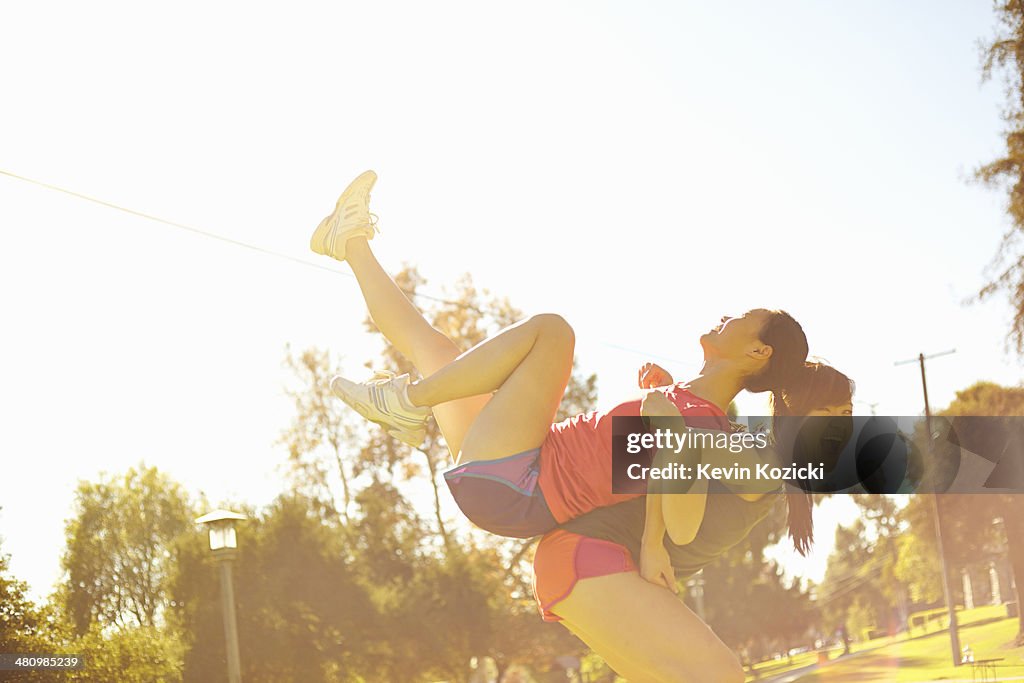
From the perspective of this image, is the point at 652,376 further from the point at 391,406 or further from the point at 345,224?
the point at 345,224

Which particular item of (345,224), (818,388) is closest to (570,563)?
(818,388)

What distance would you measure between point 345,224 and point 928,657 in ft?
43.6

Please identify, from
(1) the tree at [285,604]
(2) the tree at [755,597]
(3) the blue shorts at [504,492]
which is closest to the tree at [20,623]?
(1) the tree at [285,604]

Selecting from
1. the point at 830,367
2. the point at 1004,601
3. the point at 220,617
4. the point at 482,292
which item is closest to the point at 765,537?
the point at 1004,601

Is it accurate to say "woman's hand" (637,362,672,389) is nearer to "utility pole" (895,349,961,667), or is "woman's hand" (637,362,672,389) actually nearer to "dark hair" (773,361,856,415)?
"dark hair" (773,361,856,415)

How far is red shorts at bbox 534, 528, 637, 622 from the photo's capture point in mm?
1396

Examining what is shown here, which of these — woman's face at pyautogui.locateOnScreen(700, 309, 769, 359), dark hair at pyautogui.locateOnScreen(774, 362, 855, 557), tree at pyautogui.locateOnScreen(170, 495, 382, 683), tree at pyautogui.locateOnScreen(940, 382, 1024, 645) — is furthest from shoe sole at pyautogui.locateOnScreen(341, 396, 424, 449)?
tree at pyautogui.locateOnScreen(940, 382, 1024, 645)

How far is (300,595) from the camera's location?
9273mm

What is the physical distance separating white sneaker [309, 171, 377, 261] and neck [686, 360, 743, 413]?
68cm

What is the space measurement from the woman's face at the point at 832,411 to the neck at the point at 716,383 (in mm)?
173

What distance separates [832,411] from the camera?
1.63 meters

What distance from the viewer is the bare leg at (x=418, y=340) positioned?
155 centimetres

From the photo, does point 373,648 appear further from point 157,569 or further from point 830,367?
point 830,367

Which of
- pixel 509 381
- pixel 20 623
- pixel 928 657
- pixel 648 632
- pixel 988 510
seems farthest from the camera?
pixel 928 657
